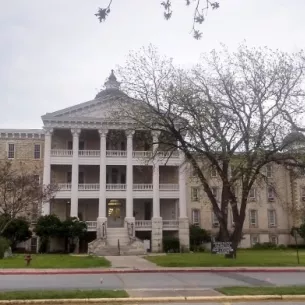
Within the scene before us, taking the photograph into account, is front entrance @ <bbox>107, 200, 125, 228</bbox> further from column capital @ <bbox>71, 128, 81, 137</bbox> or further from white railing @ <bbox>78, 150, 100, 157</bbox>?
column capital @ <bbox>71, 128, 81, 137</bbox>

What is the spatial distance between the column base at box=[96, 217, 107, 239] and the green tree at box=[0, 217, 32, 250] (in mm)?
5883

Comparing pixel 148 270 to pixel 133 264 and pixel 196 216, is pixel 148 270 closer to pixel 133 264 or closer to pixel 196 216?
pixel 133 264

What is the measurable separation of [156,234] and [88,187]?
769 centimetres

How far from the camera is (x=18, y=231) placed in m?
38.9

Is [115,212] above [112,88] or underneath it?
underneath

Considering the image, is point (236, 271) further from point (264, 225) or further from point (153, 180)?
point (264, 225)

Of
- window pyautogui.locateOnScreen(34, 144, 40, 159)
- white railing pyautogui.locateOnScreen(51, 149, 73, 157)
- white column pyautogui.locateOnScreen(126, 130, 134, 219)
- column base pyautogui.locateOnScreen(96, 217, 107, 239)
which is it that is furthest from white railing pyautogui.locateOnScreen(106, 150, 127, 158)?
window pyautogui.locateOnScreen(34, 144, 40, 159)

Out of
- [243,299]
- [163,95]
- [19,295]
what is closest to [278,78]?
[163,95]

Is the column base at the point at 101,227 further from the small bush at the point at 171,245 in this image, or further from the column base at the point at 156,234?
the small bush at the point at 171,245

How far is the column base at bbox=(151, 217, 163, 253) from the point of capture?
138 feet

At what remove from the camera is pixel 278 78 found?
23547 mm

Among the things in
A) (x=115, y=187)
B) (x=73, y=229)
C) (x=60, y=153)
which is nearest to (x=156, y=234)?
(x=115, y=187)

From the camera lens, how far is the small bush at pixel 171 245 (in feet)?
138

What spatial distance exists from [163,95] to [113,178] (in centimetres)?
2381
